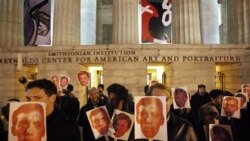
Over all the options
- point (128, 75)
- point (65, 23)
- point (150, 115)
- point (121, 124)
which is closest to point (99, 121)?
point (121, 124)

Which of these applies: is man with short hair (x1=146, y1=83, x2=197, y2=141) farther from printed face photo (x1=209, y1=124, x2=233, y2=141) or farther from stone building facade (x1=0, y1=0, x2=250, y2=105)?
stone building facade (x1=0, y1=0, x2=250, y2=105)

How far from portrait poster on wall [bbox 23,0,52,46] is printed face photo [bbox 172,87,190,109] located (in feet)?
64.3

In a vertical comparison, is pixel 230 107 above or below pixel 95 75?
below

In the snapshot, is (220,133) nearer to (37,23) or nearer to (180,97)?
(180,97)

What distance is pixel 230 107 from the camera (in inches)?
277

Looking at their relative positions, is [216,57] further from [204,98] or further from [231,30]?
[204,98]

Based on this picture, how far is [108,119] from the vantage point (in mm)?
5477

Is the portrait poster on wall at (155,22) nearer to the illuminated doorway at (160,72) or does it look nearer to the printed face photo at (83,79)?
the illuminated doorway at (160,72)

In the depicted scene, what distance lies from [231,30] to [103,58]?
29.8ft

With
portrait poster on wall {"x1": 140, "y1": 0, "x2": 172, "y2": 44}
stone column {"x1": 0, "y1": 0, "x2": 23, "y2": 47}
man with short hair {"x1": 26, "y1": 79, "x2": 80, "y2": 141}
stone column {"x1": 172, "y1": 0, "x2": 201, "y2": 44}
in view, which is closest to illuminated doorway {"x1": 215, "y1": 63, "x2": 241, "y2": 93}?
stone column {"x1": 172, "y1": 0, "x2": 201, "y2": 44}

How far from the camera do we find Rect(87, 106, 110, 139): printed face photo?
5.36 metres

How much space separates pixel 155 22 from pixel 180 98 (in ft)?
63.2

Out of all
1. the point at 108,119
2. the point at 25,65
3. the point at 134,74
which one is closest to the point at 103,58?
the point at 134,74

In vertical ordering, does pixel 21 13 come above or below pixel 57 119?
above
